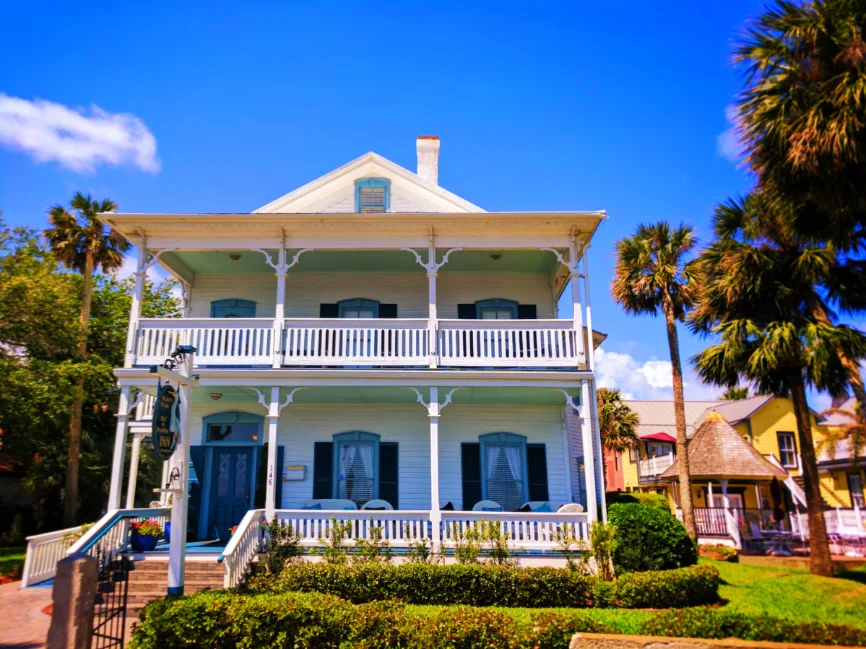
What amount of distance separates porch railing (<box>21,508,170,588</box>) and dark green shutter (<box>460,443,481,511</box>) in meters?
7.39

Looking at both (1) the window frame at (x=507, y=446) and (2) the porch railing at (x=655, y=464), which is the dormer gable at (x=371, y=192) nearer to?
(1) the window frame at (x=507, y=446)

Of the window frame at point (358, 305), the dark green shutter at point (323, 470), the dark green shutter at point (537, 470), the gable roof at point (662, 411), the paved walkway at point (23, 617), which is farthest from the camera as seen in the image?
the gable roof at point (662, 411)

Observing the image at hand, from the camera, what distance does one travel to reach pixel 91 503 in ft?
→ 81.1

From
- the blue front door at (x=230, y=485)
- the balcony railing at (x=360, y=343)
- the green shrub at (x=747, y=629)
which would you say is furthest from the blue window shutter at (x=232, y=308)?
the green shrub at (x=747, y=629)

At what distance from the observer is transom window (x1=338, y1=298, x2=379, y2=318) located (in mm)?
17484

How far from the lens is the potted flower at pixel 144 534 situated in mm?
13117

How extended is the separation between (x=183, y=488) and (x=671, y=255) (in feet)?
54.5

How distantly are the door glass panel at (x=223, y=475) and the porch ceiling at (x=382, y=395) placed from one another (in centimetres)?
143

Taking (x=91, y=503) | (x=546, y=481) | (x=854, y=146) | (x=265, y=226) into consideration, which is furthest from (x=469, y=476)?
(x=91, y=503)

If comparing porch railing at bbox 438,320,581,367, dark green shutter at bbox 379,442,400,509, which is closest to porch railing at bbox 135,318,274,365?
dark green shutter at bbox 379,442,400,509

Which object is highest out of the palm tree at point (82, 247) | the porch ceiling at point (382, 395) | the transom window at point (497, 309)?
the palm tree at point (82, 247)

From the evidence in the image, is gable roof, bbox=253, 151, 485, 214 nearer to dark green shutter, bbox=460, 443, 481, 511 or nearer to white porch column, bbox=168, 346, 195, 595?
dark green shutter, bbox=460, 443, 481, 511

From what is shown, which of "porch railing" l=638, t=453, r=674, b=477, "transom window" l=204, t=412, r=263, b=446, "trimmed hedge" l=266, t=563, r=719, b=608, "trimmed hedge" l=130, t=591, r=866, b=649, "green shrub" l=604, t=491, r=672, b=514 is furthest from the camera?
"porch railing" l=638, t=453, r=674, b=477

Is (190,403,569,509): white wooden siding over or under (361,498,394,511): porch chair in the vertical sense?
over
